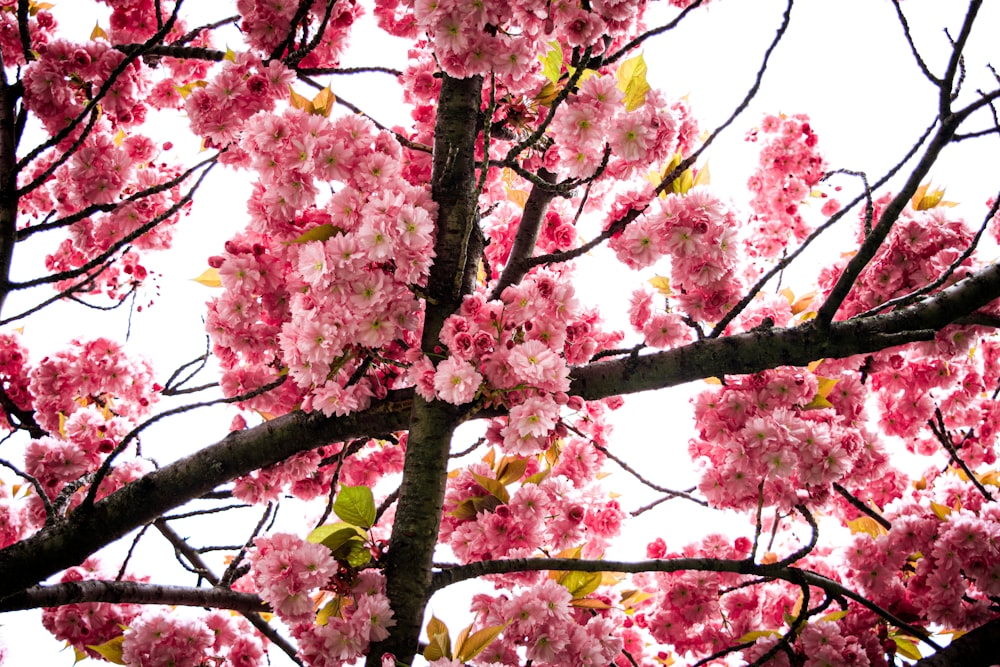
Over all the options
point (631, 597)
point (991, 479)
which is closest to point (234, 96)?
point (631, 597)

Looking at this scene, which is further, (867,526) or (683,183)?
(867,526)

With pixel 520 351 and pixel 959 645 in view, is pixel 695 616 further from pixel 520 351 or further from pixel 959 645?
pixel 520 351

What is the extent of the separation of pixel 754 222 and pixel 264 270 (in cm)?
272

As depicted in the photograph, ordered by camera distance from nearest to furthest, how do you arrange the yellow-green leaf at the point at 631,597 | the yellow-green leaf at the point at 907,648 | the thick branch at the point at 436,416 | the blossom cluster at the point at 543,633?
1. the thick branch at the point at 436,416
2. the blossom cluster at the point at 543,633
3. the yellow-green leaf at the point at 907,648
4. the yellow-green leaf at the point at 631,597

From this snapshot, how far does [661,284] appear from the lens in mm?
2586

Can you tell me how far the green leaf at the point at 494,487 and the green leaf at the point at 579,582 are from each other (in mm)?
309

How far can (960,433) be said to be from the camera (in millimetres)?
3859

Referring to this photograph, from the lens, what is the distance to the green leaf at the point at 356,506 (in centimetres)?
183

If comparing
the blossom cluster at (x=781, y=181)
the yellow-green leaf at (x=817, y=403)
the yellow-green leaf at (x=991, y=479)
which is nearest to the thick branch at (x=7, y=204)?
the yellow-green leaf at (x=817, y=403)

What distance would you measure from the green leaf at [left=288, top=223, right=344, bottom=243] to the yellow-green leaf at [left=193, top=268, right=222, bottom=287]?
1.98 ft

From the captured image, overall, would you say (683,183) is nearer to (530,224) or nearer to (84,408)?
(530,224)

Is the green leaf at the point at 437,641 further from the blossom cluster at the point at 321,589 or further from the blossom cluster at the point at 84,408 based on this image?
the blossom cluster at the point at 84,408

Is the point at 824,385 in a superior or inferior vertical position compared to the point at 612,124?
inferior

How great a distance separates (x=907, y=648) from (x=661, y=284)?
63.6 inches
